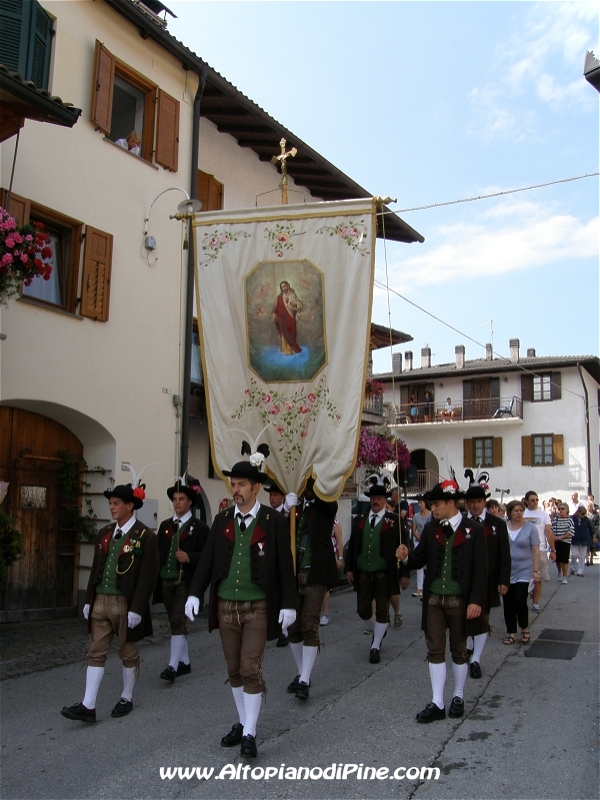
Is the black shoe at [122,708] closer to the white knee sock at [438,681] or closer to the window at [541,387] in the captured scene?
the white knee sock at [438,681]

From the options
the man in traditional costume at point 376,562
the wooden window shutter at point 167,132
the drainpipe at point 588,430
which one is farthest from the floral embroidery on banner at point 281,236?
the drainpipe at point 588,430

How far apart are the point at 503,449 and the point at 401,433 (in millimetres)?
5667

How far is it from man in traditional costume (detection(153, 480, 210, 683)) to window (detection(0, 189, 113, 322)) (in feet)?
14.9

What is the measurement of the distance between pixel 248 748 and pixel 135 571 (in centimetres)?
183

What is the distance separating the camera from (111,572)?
611cm

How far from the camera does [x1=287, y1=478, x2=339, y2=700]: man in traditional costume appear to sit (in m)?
6.64

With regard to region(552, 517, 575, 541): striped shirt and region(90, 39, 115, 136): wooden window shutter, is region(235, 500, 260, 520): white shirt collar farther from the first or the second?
region(552, 517, 575, 541): striped shirt

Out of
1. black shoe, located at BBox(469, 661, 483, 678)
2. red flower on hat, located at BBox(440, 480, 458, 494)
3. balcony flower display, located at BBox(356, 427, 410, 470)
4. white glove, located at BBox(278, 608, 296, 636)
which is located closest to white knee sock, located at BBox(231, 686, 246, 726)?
white glove, located at BBox(278, 608, 296, 636)

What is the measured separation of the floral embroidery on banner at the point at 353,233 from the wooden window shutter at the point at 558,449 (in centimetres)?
3152

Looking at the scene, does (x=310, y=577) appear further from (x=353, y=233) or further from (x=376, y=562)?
(x=353, y=233)

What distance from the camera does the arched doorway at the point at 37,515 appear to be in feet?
33.9

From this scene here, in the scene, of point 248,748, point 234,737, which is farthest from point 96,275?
point 248,748

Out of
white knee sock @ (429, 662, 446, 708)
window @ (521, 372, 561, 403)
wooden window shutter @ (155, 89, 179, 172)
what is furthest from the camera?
window @ (521, 372, 561, 403)

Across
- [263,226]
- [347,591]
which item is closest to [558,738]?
[263,226]
